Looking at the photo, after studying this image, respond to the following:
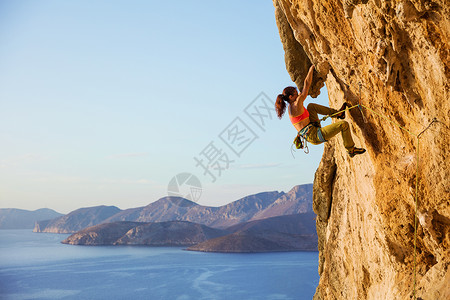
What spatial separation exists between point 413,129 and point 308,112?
1308mm

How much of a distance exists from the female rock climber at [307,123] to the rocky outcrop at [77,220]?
159707 millimetres

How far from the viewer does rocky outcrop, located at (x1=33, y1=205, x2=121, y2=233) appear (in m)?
155

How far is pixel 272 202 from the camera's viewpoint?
15150 centimetres

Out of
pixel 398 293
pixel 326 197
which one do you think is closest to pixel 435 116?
pixel 398 293

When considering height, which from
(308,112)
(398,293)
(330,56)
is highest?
(330,56)

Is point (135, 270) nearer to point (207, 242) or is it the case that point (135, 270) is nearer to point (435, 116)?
point (207, 242)

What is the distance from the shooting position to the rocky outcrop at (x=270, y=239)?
89500 millimetres

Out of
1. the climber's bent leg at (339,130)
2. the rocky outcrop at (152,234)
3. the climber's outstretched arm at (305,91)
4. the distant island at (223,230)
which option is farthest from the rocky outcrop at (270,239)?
the climber's outstretched arm at (305,91)

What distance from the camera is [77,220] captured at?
156 m

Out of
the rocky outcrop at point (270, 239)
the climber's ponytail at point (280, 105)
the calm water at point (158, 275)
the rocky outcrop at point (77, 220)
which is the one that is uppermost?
the rocky outcrop at point (77, 220)

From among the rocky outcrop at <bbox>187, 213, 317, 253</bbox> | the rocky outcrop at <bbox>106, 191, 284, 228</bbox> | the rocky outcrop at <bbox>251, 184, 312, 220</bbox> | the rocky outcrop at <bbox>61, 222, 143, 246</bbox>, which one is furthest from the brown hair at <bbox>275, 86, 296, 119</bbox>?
the rocky outcrop at <bbox>106, 191, 284, 228</bbox>

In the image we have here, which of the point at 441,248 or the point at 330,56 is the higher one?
the point at 330,56

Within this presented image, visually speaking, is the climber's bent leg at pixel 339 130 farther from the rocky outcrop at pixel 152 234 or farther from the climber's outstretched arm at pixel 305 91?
the rocky outcrop at pixel 152 234

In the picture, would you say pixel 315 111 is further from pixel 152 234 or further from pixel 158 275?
pixel 152 234
